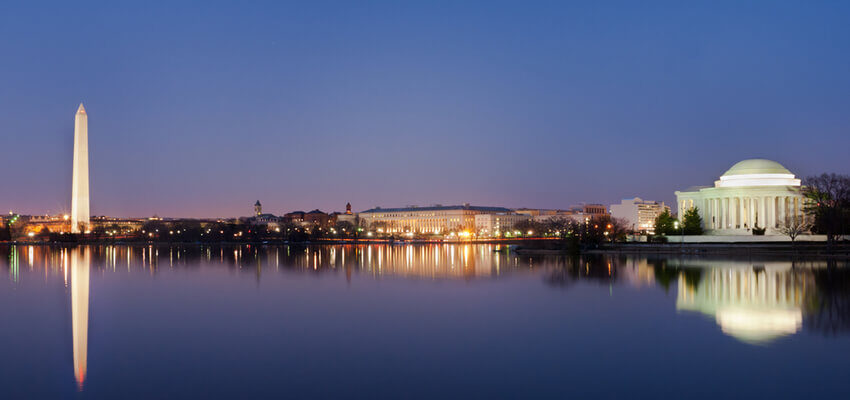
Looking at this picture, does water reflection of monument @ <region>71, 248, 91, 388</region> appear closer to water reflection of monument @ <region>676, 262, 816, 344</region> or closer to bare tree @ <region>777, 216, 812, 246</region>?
water reflection of monument @ <region>676, 262, 816, 344</region>

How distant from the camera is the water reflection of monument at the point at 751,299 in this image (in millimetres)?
17266

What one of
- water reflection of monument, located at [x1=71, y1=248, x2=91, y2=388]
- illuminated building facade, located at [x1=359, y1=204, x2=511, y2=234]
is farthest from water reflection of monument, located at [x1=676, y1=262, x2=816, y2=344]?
illuminated building facade, located at [x1=359, y1=204, x2=511, y2=234]

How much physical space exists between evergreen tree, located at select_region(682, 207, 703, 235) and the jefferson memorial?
2986mm

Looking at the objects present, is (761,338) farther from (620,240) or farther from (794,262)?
(620,240)

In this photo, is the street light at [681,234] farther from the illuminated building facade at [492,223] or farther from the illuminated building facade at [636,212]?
the illuminated building facade at [492,223]

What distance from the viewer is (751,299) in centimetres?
2277

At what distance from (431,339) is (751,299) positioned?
40.9 ft

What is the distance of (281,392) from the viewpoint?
37.5 ft

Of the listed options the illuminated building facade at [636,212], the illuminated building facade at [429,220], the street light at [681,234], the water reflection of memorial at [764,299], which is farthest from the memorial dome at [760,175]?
the illuminated building facade at [429,220]

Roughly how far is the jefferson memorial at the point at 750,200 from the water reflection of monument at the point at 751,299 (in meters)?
27.9

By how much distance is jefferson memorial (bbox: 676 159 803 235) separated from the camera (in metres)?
61.6

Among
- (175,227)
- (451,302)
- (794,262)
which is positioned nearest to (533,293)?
(451,302)

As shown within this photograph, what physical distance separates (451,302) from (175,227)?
123862 millimetres

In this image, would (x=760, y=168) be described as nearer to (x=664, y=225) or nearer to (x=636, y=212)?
(x=664, y=225)
